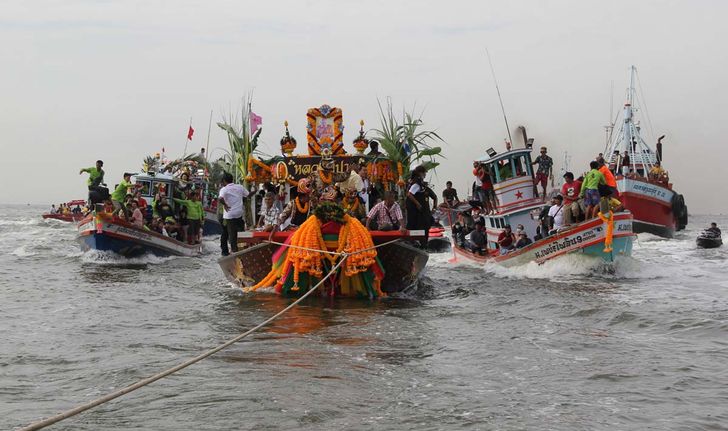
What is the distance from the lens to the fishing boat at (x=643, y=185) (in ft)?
117

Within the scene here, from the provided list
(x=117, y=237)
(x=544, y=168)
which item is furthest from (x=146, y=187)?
(x=544, y=168)

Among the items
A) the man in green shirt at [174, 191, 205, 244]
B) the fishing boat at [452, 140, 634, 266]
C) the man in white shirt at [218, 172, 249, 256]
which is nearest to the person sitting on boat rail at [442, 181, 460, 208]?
the fishing boat at [452, 140, 634, 266]

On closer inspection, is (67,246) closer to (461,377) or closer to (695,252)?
(695,252)

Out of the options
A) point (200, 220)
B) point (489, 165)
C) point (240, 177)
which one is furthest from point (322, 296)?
point (200, 220)

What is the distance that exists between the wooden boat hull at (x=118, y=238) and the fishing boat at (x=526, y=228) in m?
8.64

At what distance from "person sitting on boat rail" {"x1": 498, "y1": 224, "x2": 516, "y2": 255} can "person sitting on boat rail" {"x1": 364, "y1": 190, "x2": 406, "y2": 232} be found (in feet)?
23.9

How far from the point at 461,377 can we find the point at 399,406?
1320 millimetres

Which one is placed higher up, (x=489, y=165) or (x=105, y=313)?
(x=489, y=165)

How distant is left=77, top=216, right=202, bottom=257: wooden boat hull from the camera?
73.6 feet

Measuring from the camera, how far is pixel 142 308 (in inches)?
533

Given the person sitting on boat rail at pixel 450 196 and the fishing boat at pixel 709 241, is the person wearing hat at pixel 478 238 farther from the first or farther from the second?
the fishing boat at pixel 709 241

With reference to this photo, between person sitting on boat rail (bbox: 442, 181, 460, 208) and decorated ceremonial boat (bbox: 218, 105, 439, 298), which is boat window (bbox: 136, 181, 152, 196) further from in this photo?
decorated ceremonial boat (bbox: 218, 105, 439, 298)

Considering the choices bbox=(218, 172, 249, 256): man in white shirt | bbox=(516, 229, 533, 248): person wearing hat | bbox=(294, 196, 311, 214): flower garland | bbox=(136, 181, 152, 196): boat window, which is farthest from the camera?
bbox=(136, 181, 152, 196): boat window

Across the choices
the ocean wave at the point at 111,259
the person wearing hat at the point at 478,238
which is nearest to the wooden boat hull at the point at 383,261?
the person wearing hat at the point at 478,238
